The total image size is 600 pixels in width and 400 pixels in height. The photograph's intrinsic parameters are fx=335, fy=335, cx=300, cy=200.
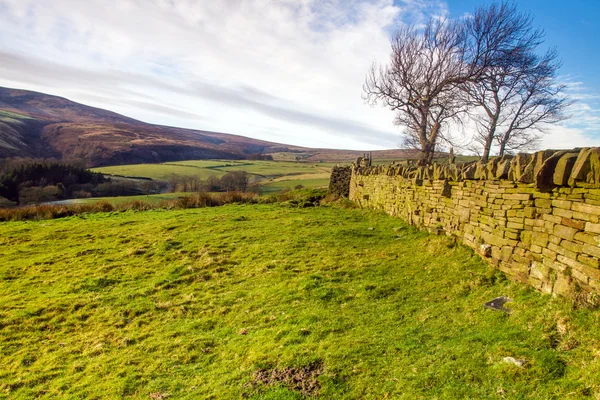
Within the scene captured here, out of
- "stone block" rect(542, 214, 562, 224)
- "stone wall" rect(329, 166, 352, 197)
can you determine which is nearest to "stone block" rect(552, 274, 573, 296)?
"stone block" rect(542, 214, 562, 224)

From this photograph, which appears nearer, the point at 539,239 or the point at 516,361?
the point at 516,361

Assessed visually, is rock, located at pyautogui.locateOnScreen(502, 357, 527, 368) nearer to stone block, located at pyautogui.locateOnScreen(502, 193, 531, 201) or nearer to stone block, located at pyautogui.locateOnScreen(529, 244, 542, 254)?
stone block, located at pyautogui.locateOnScreen(529, 244, 542, 254)

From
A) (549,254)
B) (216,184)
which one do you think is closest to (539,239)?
(549,254)

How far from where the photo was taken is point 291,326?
5.63m

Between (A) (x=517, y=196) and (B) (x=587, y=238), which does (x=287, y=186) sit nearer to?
(A) (x=517, y=196)

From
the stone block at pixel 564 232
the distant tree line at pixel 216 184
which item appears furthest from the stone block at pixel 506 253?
the distant tree line at pixel 216 184

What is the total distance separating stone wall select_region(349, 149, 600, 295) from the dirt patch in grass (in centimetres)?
370

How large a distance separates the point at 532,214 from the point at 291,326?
4.55 meters

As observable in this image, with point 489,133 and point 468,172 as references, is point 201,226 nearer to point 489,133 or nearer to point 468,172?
point 468,172

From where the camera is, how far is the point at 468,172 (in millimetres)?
8031

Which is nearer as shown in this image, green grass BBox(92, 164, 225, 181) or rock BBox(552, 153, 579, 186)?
rock BBox(552, 153, 579, 186)

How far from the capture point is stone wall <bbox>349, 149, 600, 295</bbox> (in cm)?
457

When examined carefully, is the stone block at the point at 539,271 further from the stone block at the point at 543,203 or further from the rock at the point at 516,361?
the rock at the point at 516,361

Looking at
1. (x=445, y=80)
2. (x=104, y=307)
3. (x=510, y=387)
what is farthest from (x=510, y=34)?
(x=104, y=307)
